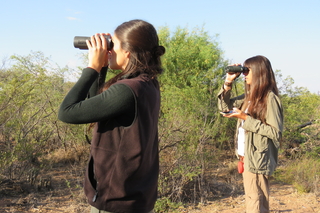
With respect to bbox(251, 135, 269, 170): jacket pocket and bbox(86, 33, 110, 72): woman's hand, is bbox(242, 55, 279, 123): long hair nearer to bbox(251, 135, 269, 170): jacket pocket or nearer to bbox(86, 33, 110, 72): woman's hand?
bbox(251, 135, 269, 170): jacket pocket

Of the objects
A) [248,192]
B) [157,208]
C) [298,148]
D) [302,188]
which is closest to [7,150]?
[157,208]

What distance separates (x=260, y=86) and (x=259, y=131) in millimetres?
440

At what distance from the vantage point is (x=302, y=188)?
5699mm

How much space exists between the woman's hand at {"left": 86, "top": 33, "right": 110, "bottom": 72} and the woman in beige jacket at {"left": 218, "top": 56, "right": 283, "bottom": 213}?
173cm

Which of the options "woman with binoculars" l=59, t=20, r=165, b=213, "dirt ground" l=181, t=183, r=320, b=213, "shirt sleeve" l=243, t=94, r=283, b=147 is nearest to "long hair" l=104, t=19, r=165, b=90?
"woman with binoculars" l=59, t=20, r=165, b=213

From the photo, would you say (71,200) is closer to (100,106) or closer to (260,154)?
(260,154)

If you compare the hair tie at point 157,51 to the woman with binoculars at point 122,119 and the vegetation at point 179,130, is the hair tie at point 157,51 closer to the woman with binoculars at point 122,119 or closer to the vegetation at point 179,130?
the woman with binoculars at point 122,119

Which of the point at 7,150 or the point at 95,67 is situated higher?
the point at 95,67

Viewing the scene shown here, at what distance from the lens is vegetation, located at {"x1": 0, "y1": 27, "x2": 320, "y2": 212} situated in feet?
16.2

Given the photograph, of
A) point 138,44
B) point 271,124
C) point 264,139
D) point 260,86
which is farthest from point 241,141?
point 138,44

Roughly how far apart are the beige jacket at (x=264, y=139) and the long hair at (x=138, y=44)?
1585 millimetres

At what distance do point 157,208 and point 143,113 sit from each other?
3.26m

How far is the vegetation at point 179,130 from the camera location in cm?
493

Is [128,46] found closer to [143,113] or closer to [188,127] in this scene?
[143,113]
